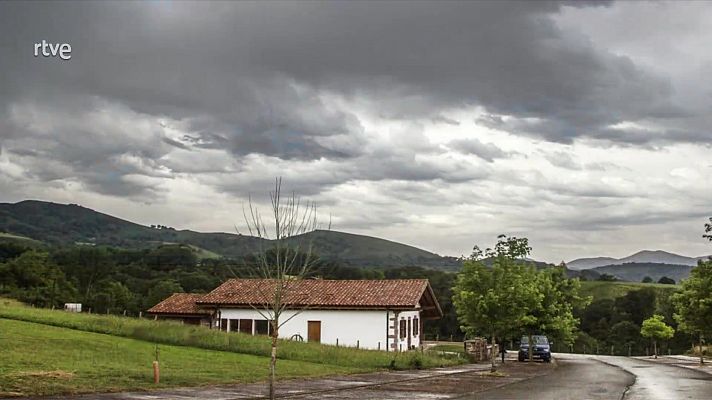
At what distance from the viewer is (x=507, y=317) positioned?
116ft

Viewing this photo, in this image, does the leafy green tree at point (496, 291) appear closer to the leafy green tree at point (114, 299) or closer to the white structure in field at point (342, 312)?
the white structure in field at point (342, 312)

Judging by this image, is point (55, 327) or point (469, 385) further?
point (55, 327)

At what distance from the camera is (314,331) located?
4875cm

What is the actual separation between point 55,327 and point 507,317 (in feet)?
74.6

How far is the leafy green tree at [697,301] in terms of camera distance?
43.7 metres

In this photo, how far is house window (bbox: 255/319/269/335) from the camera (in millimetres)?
49281

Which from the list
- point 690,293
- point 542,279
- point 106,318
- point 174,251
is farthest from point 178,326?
point 174,251

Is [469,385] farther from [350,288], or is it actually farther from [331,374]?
[350,288]

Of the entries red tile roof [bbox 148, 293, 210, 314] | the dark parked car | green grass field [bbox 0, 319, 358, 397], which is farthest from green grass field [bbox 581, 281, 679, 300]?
green grass field [bbox 0, 319, 358, 397]

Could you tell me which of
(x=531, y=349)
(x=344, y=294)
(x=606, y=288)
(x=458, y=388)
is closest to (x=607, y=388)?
(x=458, y=388)

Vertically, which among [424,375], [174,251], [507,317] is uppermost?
[174,251]

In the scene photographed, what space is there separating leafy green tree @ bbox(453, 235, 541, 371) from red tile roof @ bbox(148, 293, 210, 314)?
2219cm

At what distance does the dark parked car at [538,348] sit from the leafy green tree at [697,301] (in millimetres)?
8548

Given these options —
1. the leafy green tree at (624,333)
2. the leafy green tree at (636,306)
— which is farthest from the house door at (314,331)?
the leafy green tree at (636,306)
